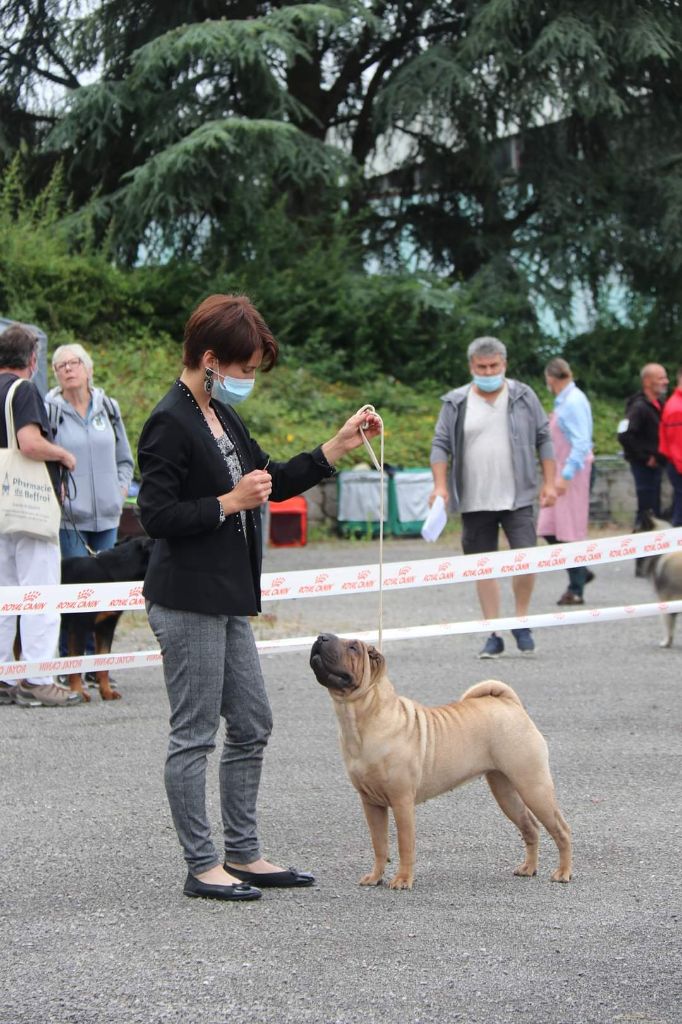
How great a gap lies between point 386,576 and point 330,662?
3331 mm

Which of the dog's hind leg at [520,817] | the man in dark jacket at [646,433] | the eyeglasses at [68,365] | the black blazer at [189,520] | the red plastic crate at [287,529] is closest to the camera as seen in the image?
the black blazer at [189,520]

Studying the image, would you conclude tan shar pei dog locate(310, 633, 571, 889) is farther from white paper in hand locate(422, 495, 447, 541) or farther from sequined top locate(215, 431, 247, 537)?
white paper in hand locate(422, 495, 447, 541)

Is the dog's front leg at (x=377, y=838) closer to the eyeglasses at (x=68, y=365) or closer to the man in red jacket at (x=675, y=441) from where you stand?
the eyeglasses at (x=68, y=365)

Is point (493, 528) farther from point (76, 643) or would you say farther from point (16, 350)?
point (16, 350)

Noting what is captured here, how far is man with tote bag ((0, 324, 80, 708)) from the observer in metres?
7.54

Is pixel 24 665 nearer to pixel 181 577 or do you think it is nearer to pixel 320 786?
pixel 320 786

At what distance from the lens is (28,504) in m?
7.59

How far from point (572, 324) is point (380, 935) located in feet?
71.7

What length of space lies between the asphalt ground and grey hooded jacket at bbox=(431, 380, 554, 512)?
1.52 metres

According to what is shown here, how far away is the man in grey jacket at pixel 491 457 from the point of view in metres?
Result: 8.74

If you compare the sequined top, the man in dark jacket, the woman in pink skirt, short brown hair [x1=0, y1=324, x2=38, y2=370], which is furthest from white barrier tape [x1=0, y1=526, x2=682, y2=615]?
the man in dark jacket

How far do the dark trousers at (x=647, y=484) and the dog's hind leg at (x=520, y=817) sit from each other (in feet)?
30.9

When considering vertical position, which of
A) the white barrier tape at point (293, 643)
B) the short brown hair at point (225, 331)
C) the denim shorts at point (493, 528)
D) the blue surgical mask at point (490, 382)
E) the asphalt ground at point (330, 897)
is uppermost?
the blue surgical mask at point (490, 382)

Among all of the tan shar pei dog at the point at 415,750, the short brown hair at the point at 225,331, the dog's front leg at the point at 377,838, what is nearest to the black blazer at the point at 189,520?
the short brown hair at the point at 225,331
